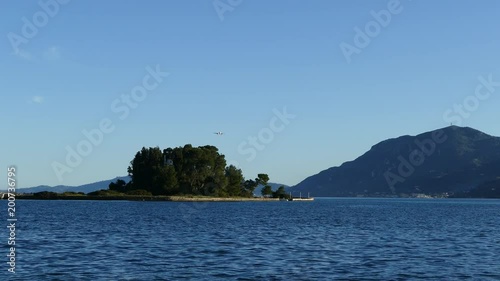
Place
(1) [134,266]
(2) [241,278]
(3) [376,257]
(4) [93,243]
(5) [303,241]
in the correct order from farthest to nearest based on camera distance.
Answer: (5) [303,241] → (4) [93,243] → (3) [376,257] → (1) [134,266] → (2) [241,278]

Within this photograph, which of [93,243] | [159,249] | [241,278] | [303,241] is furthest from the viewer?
[303,241]

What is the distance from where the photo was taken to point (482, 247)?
222ft

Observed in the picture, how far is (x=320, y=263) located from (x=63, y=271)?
69.5 feet

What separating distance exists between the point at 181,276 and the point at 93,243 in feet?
84.8

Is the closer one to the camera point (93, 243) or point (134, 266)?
point (134, 266)

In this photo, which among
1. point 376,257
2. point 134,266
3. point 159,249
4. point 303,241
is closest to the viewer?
point 134,266

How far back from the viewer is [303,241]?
7206cm

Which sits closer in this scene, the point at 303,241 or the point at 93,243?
the point at 93,243

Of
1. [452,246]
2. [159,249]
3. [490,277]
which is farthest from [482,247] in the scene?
[159,249]

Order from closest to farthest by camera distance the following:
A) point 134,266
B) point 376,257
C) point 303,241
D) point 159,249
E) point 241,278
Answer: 1. point 241,278
2. point 134,266
3. point 376,257
4. point 159,249
5. point 303,241

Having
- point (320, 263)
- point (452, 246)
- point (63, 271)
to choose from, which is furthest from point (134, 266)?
point (452, 246)

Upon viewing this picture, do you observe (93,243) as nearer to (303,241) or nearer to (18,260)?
(18,260)

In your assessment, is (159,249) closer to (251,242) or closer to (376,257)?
(251,242)

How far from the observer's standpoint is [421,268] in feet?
161
